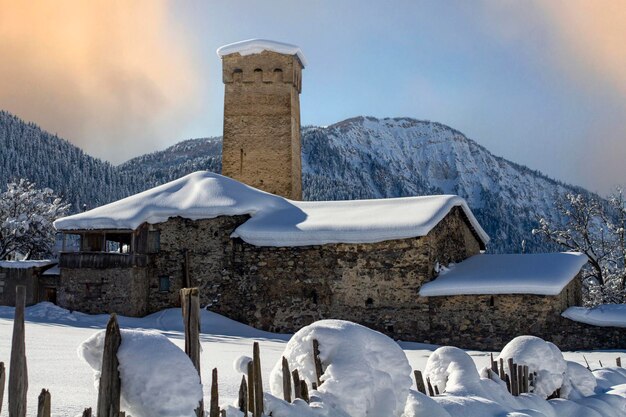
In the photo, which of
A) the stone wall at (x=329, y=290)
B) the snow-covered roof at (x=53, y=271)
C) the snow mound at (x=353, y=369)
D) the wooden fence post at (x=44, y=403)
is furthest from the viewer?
the snow-covered roof at (x=53, y=271)

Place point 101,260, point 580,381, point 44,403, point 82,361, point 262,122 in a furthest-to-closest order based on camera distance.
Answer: point 262,122 → point 101,260 → point 82,361 → point 580,381 → point 44,403

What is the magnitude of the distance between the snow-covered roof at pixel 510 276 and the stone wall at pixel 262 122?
12.5m

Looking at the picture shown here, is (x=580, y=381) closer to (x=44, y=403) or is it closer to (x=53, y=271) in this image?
(x=44, y=403)

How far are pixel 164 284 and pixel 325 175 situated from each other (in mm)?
138969

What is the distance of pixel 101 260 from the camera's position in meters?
21.8

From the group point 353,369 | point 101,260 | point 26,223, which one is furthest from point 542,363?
point 26,223

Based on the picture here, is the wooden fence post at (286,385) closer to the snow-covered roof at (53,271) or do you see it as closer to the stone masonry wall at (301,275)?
the stone masonry wall at (301,275)

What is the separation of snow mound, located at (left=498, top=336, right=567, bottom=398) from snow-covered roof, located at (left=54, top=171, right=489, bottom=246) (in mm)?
9826

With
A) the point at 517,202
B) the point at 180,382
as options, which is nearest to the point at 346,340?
the point at 180,382

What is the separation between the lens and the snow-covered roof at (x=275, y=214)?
20.2 metres

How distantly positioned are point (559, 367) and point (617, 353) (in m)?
8.42

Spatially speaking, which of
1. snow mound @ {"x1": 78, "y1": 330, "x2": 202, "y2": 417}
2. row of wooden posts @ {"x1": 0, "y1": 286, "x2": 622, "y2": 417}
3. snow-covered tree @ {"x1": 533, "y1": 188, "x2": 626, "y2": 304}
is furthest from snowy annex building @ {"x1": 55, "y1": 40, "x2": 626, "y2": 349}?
snow mound @ {"x1": 78, "y1": 330, "x2": 202, "y2": 417}

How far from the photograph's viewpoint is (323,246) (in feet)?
67.2

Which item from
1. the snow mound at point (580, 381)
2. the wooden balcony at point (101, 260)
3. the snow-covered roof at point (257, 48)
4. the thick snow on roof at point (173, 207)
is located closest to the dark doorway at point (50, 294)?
the wooden balcony at point (101, 260)
